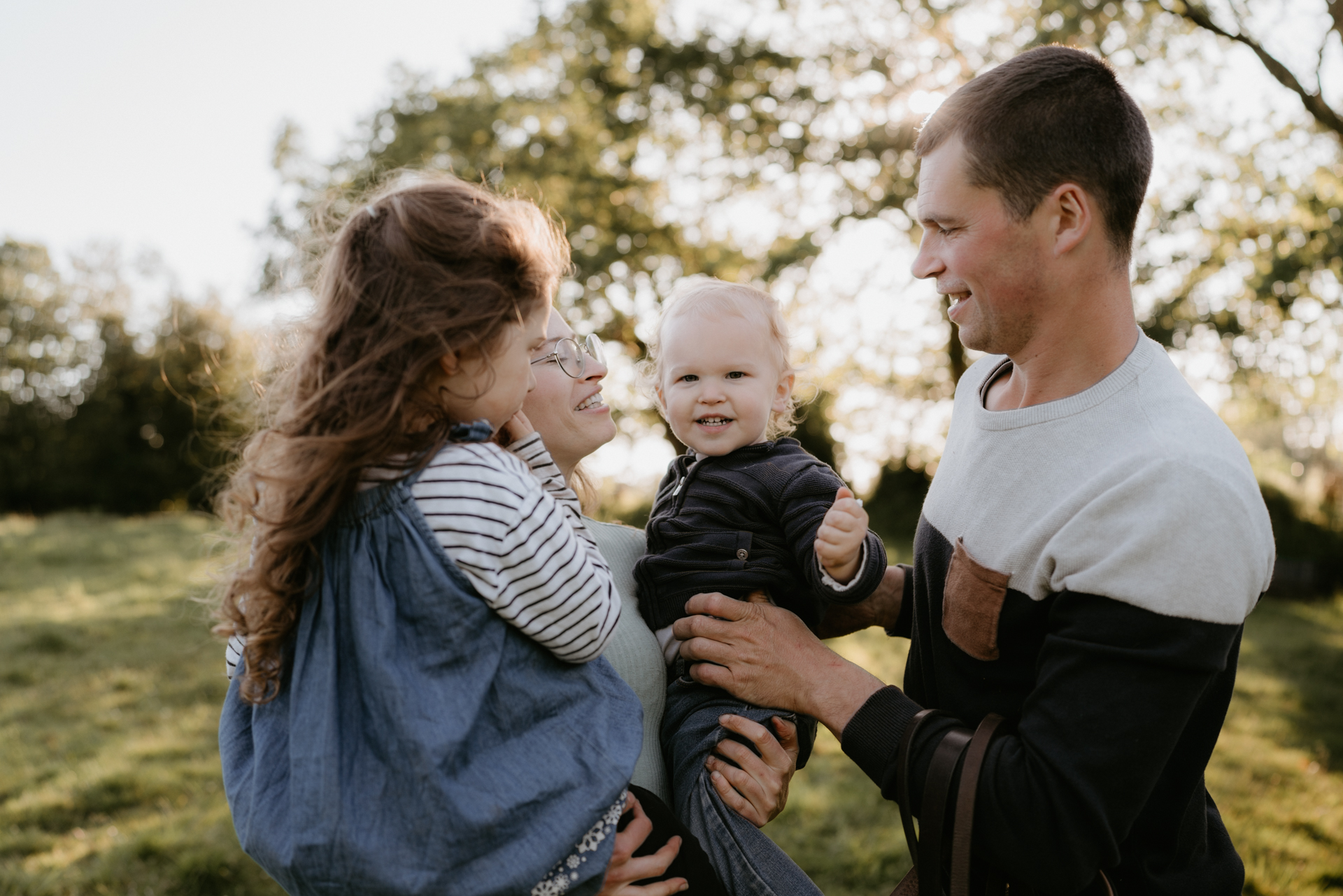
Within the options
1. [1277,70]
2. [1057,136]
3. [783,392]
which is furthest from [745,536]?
[1277,70]

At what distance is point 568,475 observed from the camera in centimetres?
262

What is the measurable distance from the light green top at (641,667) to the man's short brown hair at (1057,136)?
3.97 ft

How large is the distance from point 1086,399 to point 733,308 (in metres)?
0.91

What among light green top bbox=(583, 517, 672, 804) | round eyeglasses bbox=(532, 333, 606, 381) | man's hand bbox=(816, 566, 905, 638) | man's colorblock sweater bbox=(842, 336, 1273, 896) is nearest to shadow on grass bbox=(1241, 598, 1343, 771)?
man's hand bbox=(816, 566, 905, 638)

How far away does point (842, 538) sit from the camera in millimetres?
2066

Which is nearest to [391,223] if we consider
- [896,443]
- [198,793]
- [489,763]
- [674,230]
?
[489,763]

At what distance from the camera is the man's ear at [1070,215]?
6.49 ft

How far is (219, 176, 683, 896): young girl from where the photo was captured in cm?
154

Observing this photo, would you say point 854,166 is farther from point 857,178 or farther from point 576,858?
point 576,858

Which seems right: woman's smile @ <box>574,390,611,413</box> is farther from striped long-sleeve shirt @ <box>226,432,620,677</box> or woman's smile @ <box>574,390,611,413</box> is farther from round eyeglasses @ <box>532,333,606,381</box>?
striped long-sleeve shirt @ <box>226,432,620,677</box>

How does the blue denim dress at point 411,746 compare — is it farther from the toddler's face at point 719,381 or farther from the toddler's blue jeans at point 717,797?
the toddler's face at point 719,381

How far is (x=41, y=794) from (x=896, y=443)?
1376 centimetres

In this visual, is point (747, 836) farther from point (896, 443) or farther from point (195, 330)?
point (195, 330)

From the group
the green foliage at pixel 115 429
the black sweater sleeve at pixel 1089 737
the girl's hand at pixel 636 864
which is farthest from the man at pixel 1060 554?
the green foliage at pixel 115 429
